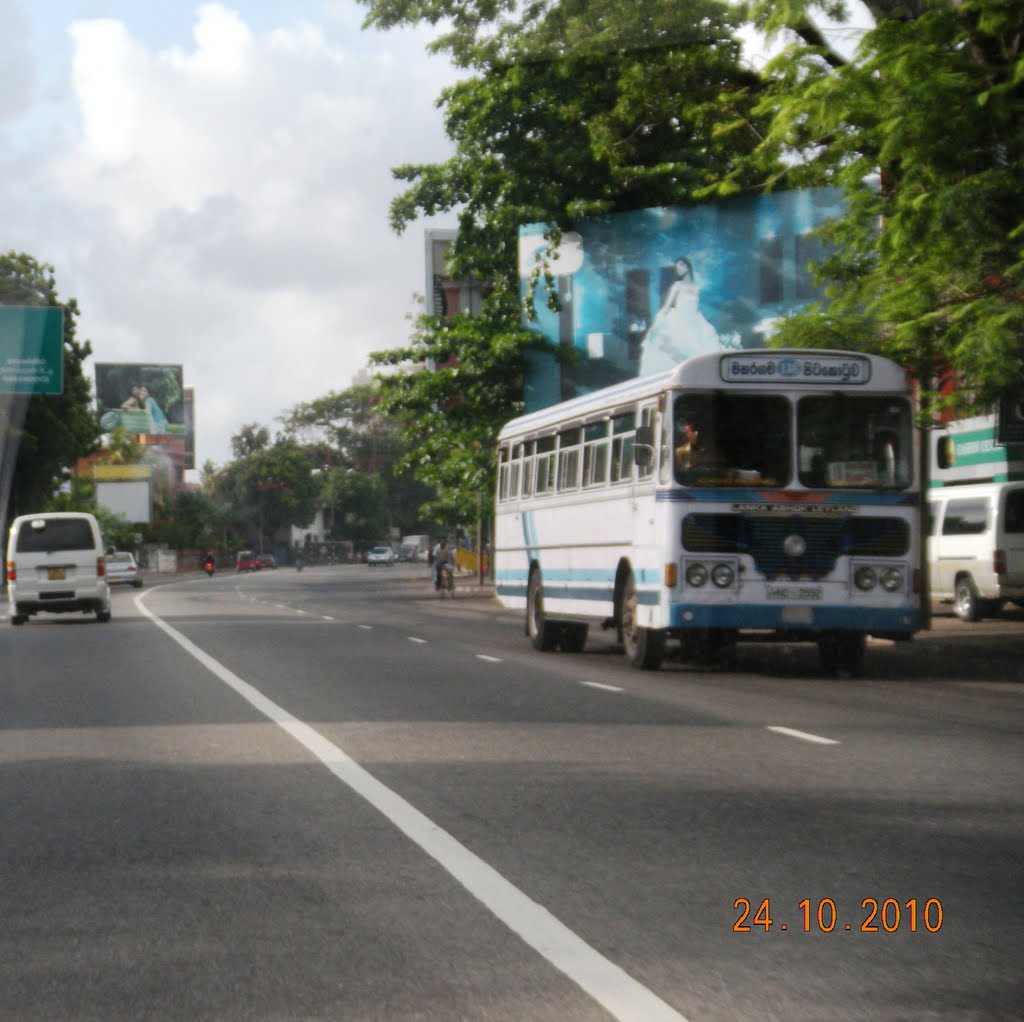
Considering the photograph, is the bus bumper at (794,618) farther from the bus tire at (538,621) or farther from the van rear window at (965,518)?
the van rear window at (965,518)

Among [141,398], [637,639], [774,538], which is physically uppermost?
[141,398]

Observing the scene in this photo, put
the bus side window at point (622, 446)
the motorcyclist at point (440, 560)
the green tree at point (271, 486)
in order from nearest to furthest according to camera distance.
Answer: the bus side window at point (622, 446) < the motorcyclist at point (440, 560) < the green tree at point (271, 486)

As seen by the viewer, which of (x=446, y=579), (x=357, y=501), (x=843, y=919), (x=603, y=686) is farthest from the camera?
(x=357, y=501)

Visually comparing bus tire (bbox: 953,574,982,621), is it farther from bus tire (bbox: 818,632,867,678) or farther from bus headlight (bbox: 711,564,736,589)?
bus headlight (bbox: 711,564,736,589)

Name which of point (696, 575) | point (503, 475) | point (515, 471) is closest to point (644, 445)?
point (696, 575)

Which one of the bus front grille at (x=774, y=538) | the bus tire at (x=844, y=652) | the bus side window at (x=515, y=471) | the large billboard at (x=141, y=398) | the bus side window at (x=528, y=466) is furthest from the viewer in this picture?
the large billboard at (x=141, y=398)

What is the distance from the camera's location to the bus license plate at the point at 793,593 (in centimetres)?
1812

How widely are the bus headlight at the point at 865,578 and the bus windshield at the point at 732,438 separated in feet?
3.60

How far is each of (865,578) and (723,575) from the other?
4.44ft

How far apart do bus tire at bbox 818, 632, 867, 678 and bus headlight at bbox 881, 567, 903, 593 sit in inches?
34.4

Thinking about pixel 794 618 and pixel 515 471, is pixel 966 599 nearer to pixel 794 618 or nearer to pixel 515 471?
pixel 515 471

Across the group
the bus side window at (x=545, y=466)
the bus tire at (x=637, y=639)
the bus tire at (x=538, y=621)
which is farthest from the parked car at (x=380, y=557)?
the bus tire at (x=637, y=639)

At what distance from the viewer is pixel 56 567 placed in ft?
116

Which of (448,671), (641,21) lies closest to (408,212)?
(641,21)
